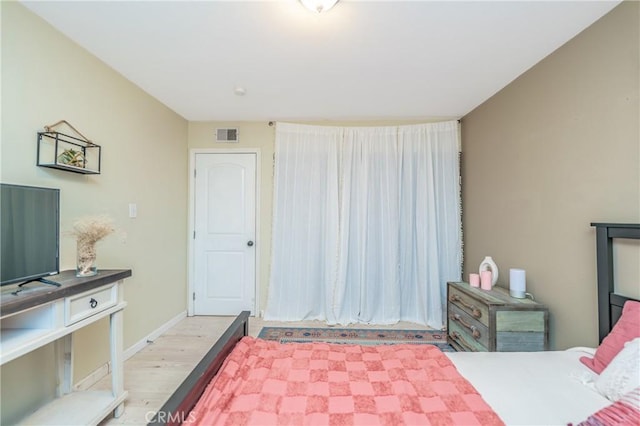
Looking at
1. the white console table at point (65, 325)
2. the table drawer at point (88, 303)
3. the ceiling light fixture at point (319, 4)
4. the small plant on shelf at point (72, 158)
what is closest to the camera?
the white console table at point (65, 325)

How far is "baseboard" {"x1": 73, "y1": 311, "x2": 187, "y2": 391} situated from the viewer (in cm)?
200

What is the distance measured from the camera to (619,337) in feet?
4.22

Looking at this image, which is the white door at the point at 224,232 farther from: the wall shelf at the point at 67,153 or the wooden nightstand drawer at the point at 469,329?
the wooden nightstand drawer at the point at 469,329

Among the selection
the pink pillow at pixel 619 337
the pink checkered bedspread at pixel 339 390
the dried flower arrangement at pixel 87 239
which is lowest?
the pink checkered bedspread at pixel 339 390

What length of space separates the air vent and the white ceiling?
25.1 inches

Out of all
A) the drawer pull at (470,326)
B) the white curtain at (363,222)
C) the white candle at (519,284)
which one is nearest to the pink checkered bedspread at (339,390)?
the drawer pull at (470,326)

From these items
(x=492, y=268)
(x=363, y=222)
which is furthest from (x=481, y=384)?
(x=363, y=222)

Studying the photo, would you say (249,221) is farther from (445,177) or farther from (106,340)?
(445,177)

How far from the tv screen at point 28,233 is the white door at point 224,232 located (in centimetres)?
200

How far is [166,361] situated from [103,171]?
172 centimetres

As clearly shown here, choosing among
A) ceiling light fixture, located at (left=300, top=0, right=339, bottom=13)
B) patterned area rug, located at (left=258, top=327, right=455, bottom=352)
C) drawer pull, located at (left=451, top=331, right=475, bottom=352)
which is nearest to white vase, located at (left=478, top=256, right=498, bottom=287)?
drawer pull, located at (left=451, top=331, right=475, bottom=352)

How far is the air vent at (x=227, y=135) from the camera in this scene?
3.53 meters

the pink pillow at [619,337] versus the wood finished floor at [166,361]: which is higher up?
the pink pillow at [619,337]

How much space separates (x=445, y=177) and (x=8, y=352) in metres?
3.70
